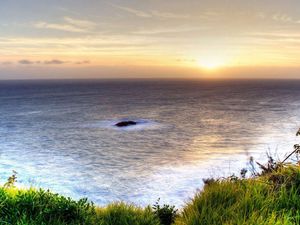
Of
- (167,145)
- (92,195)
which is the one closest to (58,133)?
(167,145)

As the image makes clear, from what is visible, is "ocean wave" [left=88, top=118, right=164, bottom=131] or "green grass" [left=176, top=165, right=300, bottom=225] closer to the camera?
"green grass" [left=176, top=165, right=300, bottom=225]

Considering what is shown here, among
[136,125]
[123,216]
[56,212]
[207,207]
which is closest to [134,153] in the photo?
[136,125]

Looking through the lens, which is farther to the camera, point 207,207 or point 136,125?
point 136,125

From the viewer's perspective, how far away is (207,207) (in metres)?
6.94

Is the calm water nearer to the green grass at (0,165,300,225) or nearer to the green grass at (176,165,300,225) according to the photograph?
the green grass at (0,165,300,225)

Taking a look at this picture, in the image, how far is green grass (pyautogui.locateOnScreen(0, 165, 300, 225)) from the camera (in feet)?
21.6

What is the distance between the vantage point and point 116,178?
34.2m

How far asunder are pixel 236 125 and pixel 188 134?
15512 millimetres

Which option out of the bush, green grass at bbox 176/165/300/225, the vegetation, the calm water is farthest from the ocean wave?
green grass at bbox 176/165/300/225

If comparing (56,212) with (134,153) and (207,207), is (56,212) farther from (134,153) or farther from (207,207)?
(134,153)

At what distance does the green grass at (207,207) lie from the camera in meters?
6.59

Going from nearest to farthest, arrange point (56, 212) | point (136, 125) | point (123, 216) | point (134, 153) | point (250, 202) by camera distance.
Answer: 1. point (250, 202)
2. point (56, 212)
3. point (123, 216)
4. point (134, 153)
5. point (136, 125)

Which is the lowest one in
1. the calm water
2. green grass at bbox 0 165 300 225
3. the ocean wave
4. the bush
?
the calm water

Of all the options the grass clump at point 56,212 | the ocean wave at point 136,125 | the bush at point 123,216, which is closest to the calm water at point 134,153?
the ocean wave at point 136,125
